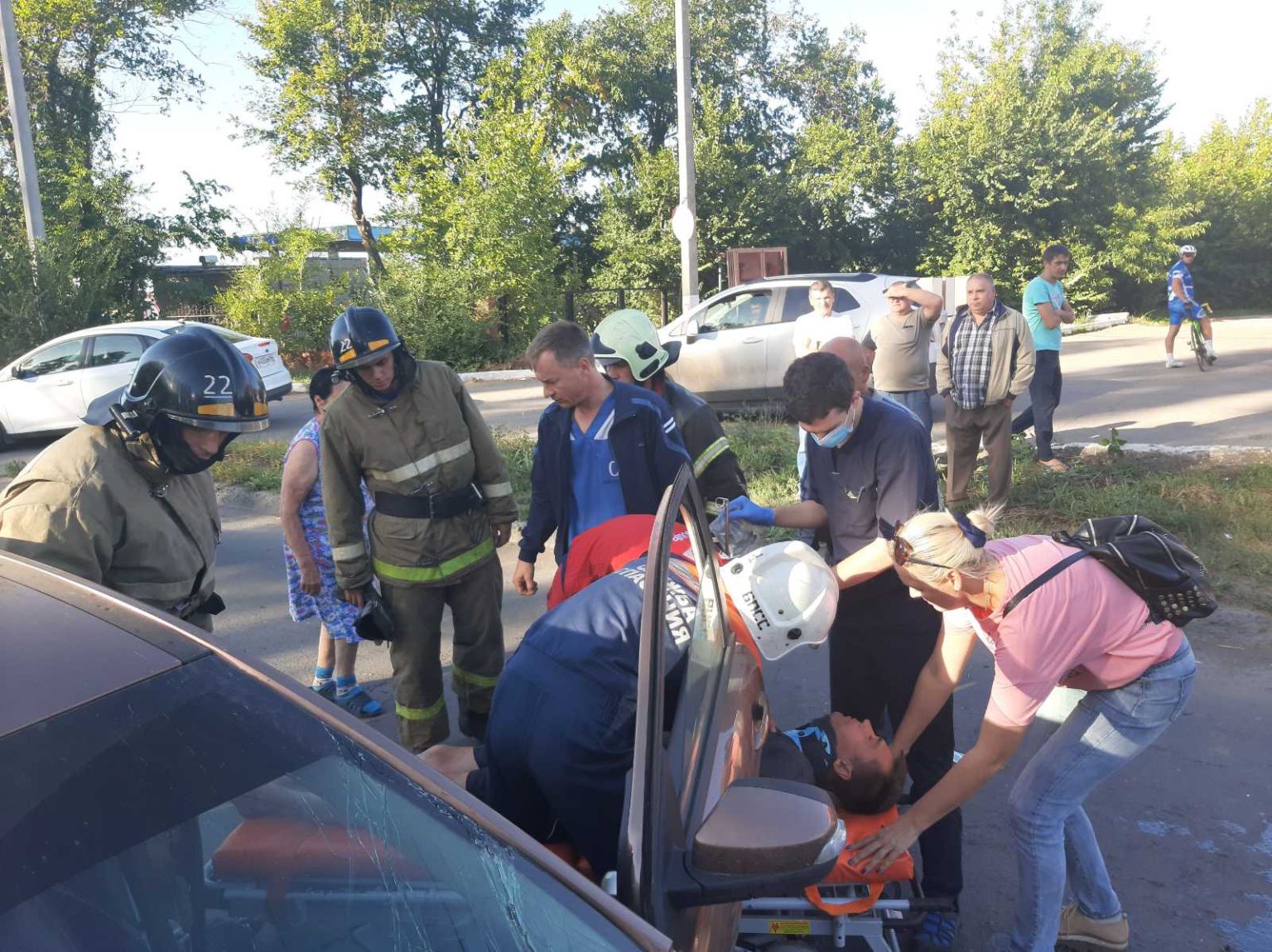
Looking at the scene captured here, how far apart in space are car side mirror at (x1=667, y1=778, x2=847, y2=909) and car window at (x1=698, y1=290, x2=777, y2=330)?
32.8 ft

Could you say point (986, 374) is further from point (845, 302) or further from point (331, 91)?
point (331, 91)

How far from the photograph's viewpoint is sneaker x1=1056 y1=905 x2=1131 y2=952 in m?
2.85

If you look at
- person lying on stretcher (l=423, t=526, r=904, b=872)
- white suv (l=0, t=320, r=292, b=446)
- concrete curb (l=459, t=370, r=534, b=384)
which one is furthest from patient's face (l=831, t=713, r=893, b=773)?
concrete curb (l=459, t=370, r=534, b=384)

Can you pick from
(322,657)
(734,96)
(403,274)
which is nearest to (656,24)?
(734,96)

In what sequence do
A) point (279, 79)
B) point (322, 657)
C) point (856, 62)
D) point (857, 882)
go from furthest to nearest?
point (856, 62)
point (279, 79)
point (322, 657)
point (857, 882)

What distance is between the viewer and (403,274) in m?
19.3

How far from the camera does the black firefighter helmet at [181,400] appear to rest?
8.57 ft

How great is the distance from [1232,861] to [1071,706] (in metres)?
1.04

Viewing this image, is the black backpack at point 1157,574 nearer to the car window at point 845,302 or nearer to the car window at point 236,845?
the car window at point 236,845

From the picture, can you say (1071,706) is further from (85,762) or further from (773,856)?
(85,762)

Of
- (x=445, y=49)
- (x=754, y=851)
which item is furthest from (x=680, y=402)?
(x=445, y=49)

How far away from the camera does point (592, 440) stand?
12.5ft

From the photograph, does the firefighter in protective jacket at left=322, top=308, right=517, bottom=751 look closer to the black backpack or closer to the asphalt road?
the asphalt road

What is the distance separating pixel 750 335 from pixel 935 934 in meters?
8.97
